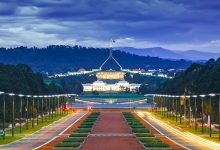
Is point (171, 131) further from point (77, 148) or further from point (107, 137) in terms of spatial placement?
point (77, 148)

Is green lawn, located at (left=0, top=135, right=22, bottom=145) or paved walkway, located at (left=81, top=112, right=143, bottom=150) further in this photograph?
green lawn, located at (left=0, top=135, right=22, bottom=145)

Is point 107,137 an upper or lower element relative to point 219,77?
lower

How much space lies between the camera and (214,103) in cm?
12125

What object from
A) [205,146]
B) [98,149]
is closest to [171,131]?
[205,146]

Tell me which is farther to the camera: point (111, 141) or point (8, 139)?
point (8, 139)

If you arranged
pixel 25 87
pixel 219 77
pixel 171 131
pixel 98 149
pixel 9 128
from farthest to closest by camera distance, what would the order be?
pixel 25 87 < pixel 219 77 < pixel 9 128 < pixel 171 131 < pixel 98 149

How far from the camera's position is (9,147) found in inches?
2822

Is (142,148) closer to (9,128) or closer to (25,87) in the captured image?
(9,128)

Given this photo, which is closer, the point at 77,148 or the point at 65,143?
the point at 77,148

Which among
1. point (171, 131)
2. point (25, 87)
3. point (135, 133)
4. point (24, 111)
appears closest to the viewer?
point (135, 133)

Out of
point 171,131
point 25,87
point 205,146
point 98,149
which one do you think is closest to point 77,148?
point 98,149

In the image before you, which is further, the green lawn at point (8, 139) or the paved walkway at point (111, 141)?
the green lawn at point (8, 139)

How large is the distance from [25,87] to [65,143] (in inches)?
3357

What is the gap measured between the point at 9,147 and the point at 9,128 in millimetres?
39651
